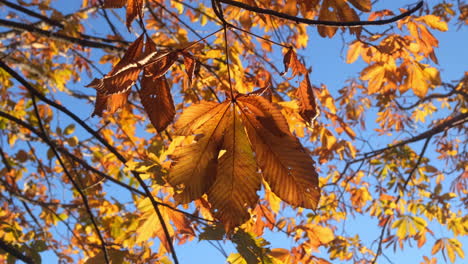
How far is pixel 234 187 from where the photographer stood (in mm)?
514

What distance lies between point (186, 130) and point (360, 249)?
306cm

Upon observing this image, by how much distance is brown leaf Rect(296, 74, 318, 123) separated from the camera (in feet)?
2.05

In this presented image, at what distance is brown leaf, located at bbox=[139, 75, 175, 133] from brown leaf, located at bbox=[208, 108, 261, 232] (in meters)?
0.15

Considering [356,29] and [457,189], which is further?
[457,189]

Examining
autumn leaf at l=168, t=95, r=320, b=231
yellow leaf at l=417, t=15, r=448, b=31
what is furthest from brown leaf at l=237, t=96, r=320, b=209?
yellow leaf at l=417, t=15, r=448, b=31

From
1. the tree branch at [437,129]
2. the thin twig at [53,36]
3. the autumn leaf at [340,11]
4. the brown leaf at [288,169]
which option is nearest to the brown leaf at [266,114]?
the brown leaf at [288,169]

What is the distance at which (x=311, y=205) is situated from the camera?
51 cm

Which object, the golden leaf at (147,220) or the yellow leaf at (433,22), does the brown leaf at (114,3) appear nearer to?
the golden leaf at (147,220)

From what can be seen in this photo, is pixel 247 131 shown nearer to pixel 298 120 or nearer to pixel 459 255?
pixel 298 120

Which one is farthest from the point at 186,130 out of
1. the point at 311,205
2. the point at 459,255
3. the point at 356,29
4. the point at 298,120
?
the point at 459,255

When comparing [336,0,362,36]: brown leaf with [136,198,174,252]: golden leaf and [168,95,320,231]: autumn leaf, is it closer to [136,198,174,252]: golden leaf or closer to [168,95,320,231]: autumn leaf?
[168,95,320,231]: autumn leaf

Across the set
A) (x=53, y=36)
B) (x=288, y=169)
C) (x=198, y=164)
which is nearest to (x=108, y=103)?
(x=198, y=164)

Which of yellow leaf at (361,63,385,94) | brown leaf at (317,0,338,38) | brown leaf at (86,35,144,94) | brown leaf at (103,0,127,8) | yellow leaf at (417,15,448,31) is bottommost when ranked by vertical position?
brown leaf at (86,35,144,94)

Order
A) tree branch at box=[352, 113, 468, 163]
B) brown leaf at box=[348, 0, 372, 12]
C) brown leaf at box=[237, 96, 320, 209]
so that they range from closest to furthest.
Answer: brown leaf at box=[237, 96, 320, 209]
brown leaf at box=[348, 0, 372, 12]
tree branch at box=[352, 113, 468, 163]
